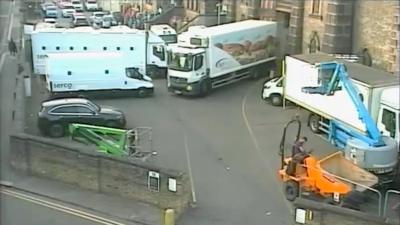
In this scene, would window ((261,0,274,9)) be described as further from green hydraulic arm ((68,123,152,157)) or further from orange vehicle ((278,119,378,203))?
orange vehicle ((278,119,378,203))

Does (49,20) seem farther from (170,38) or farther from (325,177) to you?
(325,177)

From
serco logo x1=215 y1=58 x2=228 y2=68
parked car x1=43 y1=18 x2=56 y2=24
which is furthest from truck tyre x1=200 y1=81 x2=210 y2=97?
parked car x1=43 y1=18 x2=56 y2=24

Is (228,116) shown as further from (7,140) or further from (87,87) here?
(7,140)

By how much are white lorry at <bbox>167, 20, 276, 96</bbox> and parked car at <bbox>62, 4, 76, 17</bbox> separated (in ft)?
48.3

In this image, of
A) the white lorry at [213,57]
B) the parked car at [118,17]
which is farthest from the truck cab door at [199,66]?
the parked car at [118,17]

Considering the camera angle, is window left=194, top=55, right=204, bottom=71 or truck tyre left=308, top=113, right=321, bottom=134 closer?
truck tyre left=308, top=113, right=321, bottom=134

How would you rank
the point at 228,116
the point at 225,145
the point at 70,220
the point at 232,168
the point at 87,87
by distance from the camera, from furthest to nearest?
the point at 87,87 → the point at 228,116 → the point at 225,145 → the point at 232,168 → the point at 70,220

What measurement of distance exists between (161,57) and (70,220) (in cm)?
2154

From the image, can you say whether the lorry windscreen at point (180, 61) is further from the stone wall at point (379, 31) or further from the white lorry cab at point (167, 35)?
the stone wall at point (379, 31)

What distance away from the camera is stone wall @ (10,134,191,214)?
18188 mm

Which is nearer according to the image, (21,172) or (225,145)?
(21,172)

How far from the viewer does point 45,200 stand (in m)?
19.2

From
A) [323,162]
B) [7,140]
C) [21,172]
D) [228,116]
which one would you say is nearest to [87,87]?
[228,116]

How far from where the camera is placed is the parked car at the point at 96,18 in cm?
4960
